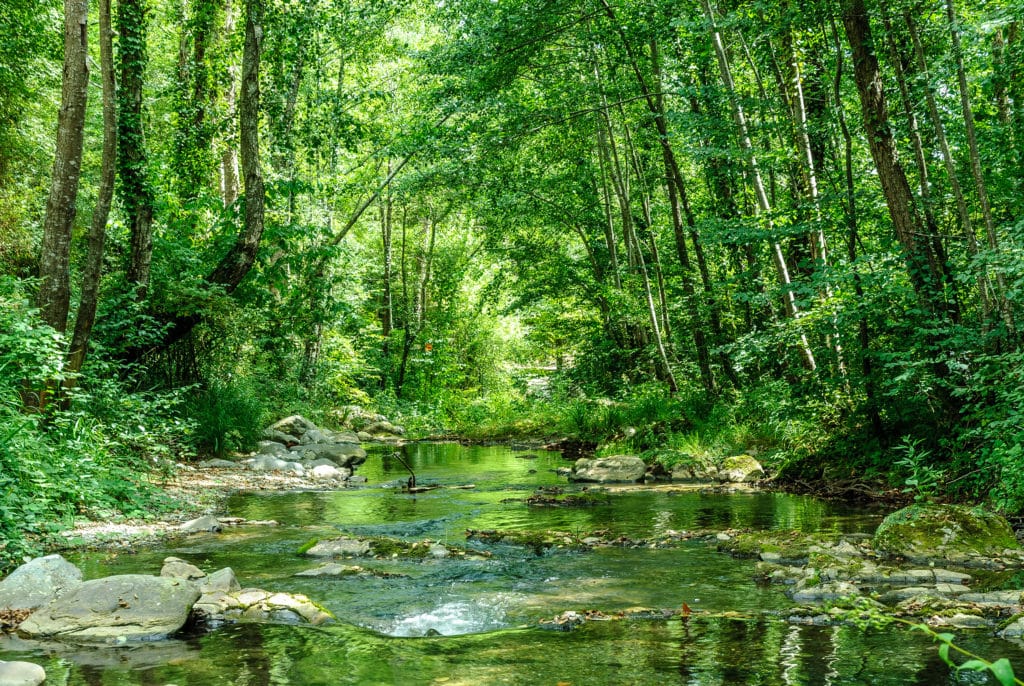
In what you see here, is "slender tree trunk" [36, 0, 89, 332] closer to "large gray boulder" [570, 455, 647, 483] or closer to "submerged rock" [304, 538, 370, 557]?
"submerged rock" [304, 538, 370, 557]

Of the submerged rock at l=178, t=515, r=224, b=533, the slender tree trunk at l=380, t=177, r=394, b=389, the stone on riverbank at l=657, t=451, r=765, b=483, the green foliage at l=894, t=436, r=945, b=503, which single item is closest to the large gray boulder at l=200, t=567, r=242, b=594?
the submerged rock at l=178, t=515, r=224, b=533

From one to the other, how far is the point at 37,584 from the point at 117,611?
63cm

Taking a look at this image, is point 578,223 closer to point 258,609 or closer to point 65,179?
point 65,179

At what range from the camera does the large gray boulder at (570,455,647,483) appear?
11.9m

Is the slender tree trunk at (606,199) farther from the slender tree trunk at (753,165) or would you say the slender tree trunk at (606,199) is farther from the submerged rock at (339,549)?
the submerged rock at (339,549)

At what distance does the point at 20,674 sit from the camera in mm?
3371

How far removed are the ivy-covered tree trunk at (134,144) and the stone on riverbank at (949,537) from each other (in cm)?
993

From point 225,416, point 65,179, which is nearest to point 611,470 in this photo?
point 225,416

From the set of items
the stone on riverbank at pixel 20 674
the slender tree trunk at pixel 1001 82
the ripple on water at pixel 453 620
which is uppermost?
the slender tree trunk at pixel 1001 82

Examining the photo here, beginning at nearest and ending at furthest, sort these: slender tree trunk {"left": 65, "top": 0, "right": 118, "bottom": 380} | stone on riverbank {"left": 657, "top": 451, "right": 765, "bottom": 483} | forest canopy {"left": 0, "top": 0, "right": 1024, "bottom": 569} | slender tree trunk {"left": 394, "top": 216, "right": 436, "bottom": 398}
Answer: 1. forest canopy {"left": 0, "top": 0, "right": 1024, "bottom": 569}
2. slender tree trunk {"left": 65, "top": 0, "right": 118, "bottom": 380}
3. stone on riverbank {"left": 657, "top": 451, "right": 765, "bottom": 483}
4. slender tree trunk {"left": 394, "top": 216, "right": 436, "bottom": 398}

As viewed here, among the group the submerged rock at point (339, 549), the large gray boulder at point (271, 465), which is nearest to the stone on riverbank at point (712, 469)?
the large gray boulder at point (271, 465)

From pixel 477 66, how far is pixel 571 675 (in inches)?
435

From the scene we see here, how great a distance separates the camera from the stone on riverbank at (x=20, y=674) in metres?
3.32

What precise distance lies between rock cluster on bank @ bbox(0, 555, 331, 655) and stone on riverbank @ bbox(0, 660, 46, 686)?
30.1 inches
